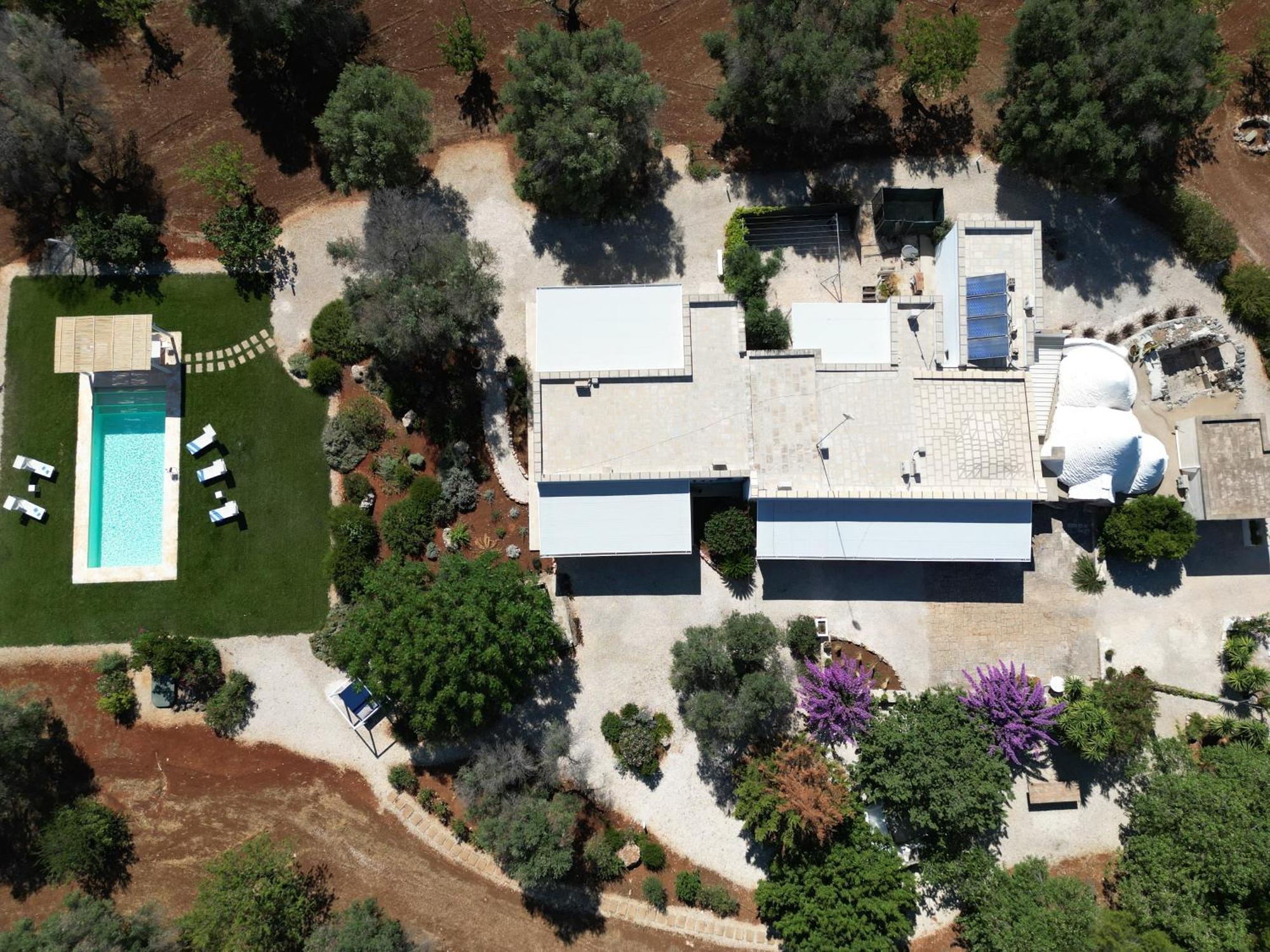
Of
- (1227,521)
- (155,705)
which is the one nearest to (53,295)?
(155,705)

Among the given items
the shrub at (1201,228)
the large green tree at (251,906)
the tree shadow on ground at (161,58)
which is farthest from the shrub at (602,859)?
the tree shadow on ground at (161,58)

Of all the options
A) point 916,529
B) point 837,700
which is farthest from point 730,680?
point 916,529

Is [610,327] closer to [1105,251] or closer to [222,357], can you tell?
[222,357]

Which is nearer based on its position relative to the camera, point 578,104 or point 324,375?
point 578,104

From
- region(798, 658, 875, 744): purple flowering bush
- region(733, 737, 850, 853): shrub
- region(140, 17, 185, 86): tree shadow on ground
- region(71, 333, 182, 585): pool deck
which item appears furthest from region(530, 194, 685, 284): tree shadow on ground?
region(733, 737, 850, 853): shrub

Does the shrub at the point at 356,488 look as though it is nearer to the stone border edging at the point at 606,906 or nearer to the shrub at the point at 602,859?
the stone border edging at the point at 606,906
